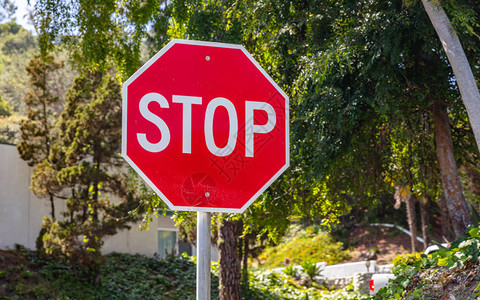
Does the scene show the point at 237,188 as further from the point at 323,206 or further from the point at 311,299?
the point at 311,299

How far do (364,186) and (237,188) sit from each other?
8001 millimetres

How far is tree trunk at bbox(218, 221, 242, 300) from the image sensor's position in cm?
1558

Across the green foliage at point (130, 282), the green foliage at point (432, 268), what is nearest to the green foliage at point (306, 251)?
the green foliage at point (130, 282)

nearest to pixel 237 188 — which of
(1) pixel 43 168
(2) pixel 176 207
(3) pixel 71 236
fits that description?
(2) pixel 176 207

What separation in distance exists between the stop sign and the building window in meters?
21.0

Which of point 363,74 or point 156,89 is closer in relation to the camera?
point 156,89

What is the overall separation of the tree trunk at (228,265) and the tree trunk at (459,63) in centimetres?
922

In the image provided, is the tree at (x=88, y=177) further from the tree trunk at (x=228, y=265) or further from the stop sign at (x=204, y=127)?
the stop sign at (x=204, y=127)

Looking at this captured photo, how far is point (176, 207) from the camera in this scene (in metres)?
2.23

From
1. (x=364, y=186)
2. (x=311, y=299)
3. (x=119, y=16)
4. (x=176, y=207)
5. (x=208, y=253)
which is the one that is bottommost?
(x=311, y=299)

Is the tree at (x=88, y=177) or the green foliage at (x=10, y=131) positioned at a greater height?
the green foliage at (x=10, y=131)

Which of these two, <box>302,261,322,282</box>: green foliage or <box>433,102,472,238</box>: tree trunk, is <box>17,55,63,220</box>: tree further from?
<box>433,102,472,238</box>: tree trunk

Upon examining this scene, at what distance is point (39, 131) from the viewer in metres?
17.4

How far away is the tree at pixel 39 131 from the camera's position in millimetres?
16984
